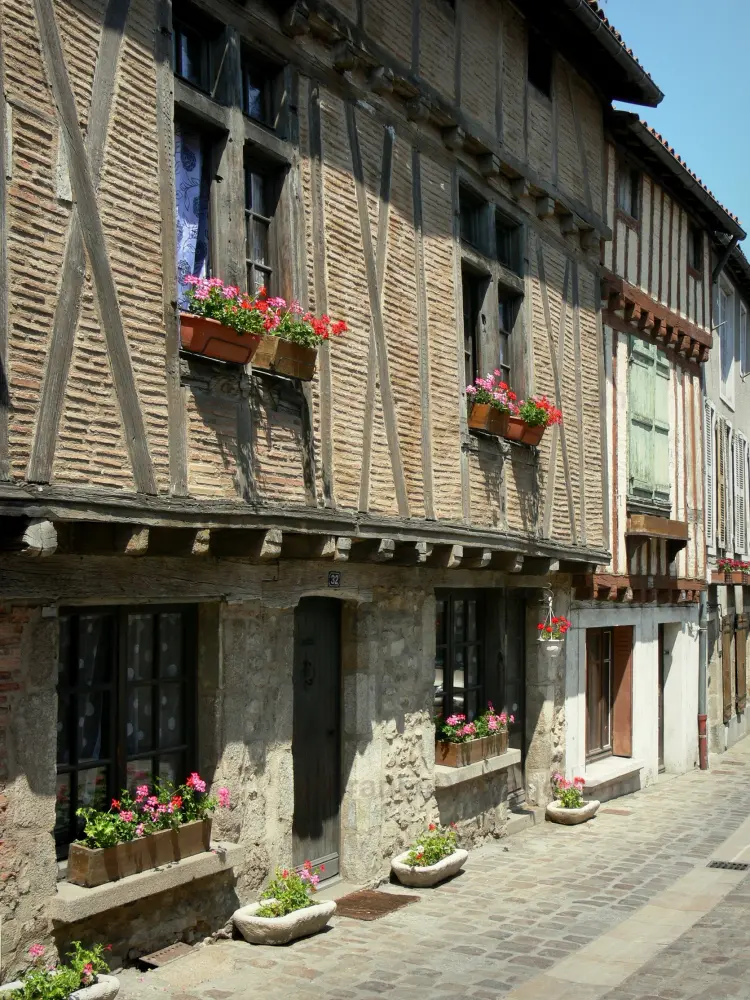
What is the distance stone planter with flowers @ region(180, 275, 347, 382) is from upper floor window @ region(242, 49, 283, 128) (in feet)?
3.99

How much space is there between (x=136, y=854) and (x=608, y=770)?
739 cm

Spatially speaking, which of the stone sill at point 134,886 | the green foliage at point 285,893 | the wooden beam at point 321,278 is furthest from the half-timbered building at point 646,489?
the stone sill at point 134,886

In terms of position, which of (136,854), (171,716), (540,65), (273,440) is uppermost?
(540,65)

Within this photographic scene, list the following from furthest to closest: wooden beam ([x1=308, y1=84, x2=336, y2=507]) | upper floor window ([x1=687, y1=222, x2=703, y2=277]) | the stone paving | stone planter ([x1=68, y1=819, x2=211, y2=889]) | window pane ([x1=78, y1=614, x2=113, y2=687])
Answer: upper floor window ([x1=687, y1=222, x2=703, y2=277]) → wooden beam ([x1=308, y1=84, x2=336, y2=507]) → window pane ([x1=78, y1=614, x2=113, y2=687]) → the stone paving → stone planter ([x1=68, y1=819, x2=211, y2=889])

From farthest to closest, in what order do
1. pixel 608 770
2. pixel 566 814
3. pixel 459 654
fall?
pixel 608 770, pixel 566 814, pixel 459 654

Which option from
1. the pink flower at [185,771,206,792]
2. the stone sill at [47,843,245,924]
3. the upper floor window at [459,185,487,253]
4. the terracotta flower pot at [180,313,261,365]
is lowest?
the stone sill at [47,843,245,924]

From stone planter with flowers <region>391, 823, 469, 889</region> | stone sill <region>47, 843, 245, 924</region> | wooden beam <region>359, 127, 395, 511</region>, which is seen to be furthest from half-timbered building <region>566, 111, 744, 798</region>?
stone sill <region>47, 843, 245, 924</region>

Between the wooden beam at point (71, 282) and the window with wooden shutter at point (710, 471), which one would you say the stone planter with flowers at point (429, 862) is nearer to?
the wooden beam at point (71, 282)

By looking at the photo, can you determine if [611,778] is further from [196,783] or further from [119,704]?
[119,704]

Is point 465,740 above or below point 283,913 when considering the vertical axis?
above

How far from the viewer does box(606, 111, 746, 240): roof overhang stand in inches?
470

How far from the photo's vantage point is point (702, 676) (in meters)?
14.9

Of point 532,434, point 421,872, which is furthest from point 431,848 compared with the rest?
point 532,434

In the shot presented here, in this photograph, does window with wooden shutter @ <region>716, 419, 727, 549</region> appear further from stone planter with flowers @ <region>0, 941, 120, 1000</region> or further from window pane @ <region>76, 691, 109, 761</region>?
stone planter with flowers @ <region>0, 941, 120, 1000</region>
